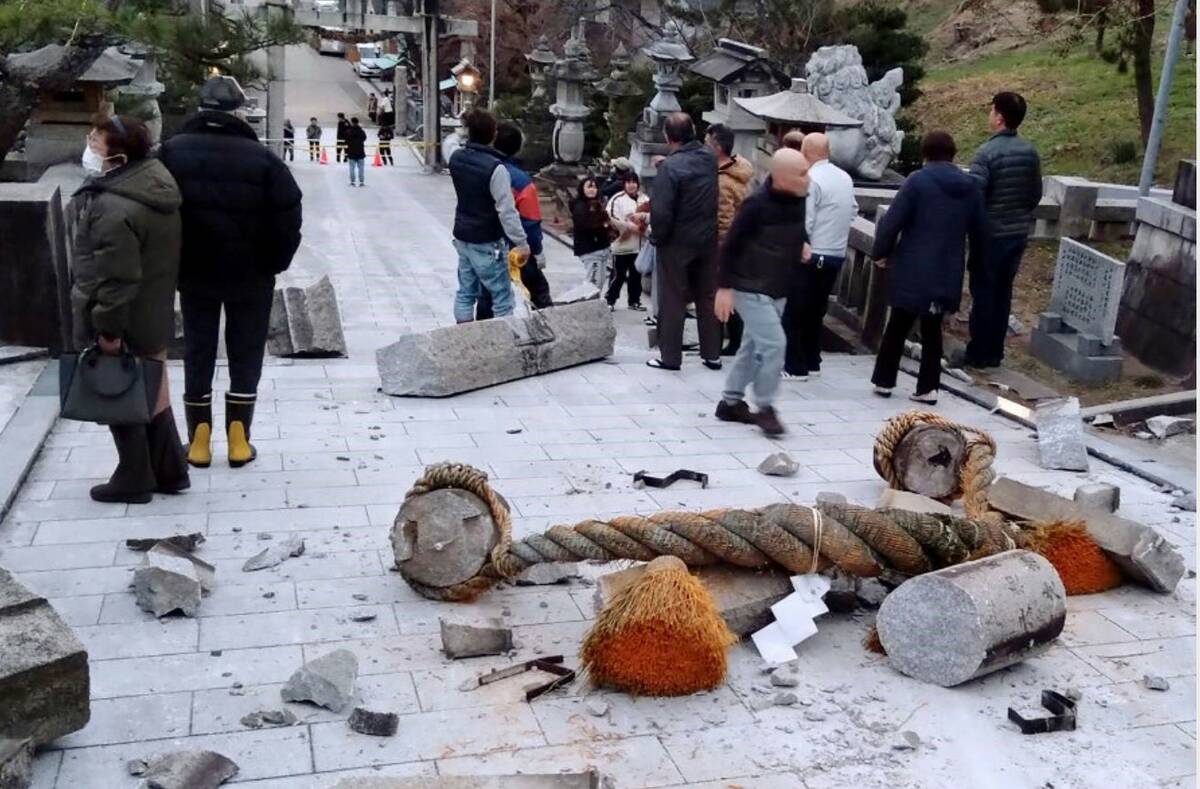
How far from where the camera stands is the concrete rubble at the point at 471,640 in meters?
4.36

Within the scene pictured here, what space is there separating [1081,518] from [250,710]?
3220 mm

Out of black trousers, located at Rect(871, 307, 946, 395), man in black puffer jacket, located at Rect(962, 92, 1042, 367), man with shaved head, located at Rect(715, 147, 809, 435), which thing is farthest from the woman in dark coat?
man with shaved head, located at Rect(715, 147, 809, 435)

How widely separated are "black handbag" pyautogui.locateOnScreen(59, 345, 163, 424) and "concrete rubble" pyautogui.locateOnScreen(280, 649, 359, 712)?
1856 mm

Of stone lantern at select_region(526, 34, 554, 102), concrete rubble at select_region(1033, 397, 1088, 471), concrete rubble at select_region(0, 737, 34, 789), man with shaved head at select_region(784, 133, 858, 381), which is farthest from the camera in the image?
stone lantern at select_region(526, 34, 554, 102)

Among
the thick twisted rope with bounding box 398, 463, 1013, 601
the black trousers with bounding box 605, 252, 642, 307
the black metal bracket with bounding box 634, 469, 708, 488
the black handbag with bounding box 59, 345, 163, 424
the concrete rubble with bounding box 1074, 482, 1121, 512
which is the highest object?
the black handbag with bounding box 59, 345, 163, 424

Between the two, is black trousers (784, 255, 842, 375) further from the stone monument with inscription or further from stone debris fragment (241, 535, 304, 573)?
stone debris fragment (241, 535, 304, 573)

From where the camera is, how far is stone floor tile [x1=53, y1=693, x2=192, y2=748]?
3.78 m

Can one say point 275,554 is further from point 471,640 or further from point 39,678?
point 39,678

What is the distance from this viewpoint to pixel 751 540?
449cm

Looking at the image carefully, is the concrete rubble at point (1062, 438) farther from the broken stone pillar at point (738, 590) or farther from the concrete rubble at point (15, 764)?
the concrete rubble at point (15, 764)

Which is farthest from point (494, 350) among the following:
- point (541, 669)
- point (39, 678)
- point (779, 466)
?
point (39, 678)

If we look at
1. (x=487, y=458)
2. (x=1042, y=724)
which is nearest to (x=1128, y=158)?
(x=487, y=458)

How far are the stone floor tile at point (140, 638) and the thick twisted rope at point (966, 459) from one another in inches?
120

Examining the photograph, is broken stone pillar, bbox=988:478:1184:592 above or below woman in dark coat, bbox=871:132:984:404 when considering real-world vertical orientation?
below
